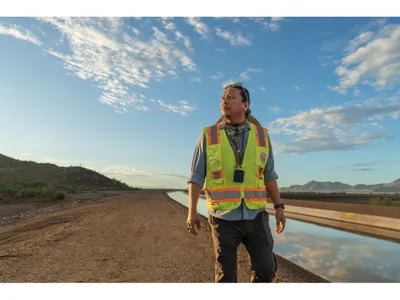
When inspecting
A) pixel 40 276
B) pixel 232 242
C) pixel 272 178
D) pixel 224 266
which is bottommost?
pixel 40 276

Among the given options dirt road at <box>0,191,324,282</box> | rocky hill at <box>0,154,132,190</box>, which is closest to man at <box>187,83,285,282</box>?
dirt road at <box>0,191,324,282</box>

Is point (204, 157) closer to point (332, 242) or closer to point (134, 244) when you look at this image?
point (134, 244)

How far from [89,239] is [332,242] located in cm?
834

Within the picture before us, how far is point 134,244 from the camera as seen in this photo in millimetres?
9805

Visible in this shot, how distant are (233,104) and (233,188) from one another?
836 millimetres

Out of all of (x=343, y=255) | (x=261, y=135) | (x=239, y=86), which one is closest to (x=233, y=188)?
(x=261, y=135)

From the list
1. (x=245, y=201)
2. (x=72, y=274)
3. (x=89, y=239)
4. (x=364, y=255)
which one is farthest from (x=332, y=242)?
(x=245, y=201)

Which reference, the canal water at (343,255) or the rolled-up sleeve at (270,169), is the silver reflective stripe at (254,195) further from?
the canal water at (343,255)

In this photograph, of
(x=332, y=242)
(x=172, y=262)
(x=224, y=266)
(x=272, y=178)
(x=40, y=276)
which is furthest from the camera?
(x=332, y=242)

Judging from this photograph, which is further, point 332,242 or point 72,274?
point 332,242

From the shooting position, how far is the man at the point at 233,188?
3.26 metres

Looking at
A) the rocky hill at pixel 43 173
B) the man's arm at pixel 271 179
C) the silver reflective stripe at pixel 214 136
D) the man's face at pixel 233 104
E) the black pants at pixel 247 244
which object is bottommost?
the black pants at pixel 247 244

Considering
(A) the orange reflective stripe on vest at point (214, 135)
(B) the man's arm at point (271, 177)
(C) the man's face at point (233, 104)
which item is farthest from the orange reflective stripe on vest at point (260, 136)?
(A) the orange reflective stripe on vest at point (214, 135)

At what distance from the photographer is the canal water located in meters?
7.98
